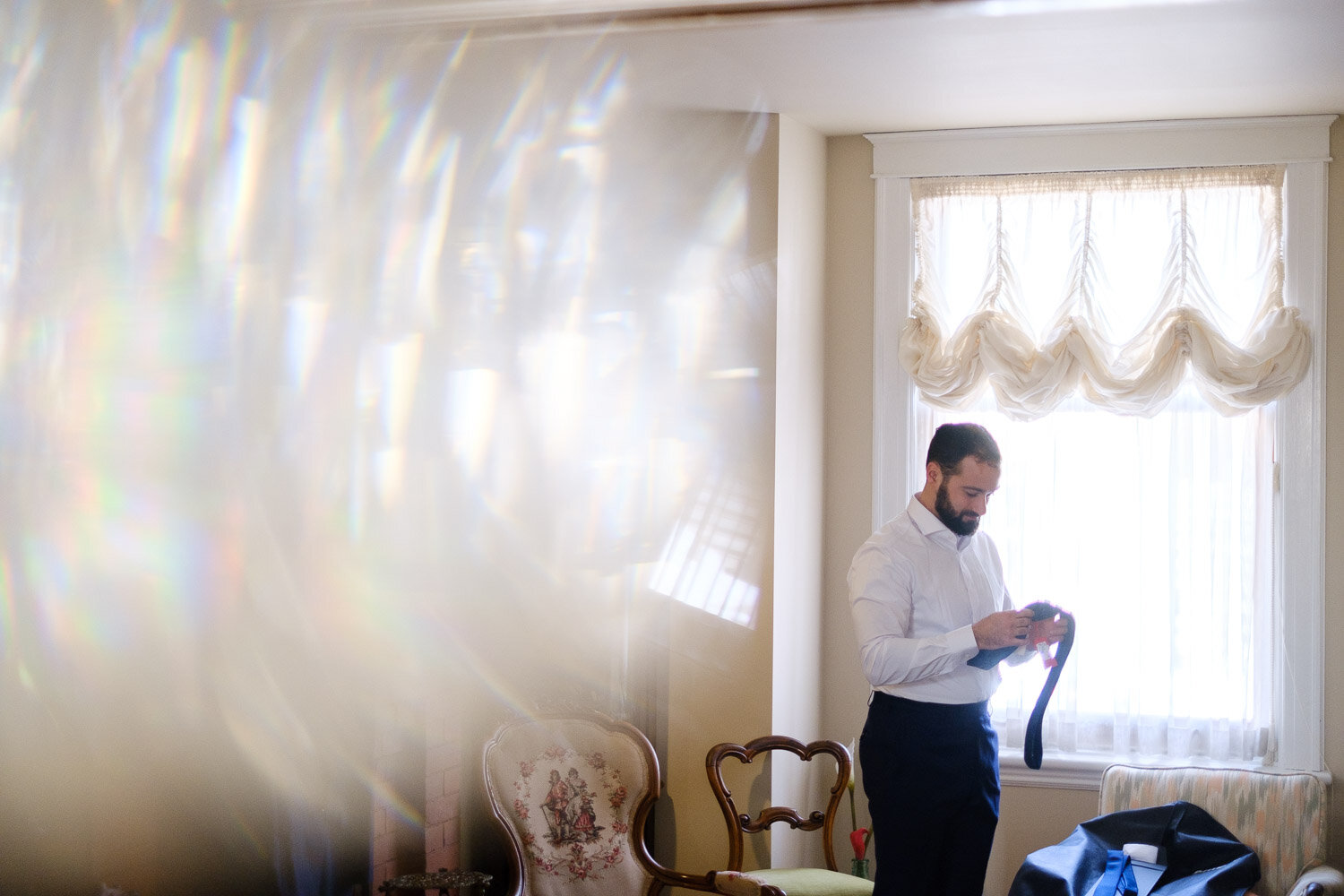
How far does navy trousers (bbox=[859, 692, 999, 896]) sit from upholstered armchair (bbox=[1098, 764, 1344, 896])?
47.9 inches

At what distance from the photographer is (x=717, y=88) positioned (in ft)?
11.3

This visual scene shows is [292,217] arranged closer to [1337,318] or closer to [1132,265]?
[1132,265]

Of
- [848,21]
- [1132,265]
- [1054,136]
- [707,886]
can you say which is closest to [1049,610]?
[707,886]

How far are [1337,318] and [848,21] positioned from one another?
2013 millimetres

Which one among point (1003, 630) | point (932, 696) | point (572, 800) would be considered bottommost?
point (572, 800)

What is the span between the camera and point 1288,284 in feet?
A: 12.4

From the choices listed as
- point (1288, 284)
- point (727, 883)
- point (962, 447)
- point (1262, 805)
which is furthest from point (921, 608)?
point (1288, 284)

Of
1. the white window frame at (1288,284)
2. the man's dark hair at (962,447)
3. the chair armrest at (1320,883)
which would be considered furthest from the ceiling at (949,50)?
the chair armrest at (1320,883)

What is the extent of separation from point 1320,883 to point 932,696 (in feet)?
4.75

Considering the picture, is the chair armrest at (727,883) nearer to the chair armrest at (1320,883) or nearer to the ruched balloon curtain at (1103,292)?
the chair armrest at (1320,883)

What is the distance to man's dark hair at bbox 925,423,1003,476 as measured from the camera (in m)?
2.70

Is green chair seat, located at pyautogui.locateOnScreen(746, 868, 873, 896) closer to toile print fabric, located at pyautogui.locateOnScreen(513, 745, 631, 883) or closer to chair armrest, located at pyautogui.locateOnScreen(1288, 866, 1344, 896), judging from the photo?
toile print fabric, located at pyautogui.locateOnScreen(513, 745, 631, 883)

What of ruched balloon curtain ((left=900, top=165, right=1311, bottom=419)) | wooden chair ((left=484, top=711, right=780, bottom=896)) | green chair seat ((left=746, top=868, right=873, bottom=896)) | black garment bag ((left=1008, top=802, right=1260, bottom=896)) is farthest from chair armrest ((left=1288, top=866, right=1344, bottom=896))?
wooden chair ((left=484, top=711, right=780, bottom=896))

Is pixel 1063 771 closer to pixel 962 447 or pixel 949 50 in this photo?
pixel 962 447
